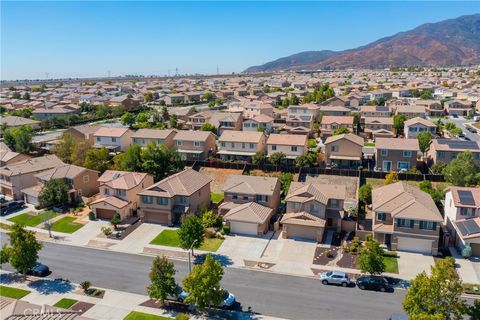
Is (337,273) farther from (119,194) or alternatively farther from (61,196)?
(61,196)

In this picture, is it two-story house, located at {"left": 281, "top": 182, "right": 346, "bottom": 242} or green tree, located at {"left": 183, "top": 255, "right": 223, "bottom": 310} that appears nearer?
green tree, located at {"left": 183, "top": 255, "right": 223, "bottom": 310}

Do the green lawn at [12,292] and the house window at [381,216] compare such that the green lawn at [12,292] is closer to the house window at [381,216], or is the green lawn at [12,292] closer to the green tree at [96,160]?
the green tree at [96,160]

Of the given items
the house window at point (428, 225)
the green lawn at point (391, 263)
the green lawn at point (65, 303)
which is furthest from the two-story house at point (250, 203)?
the green lawn at point (65, 303)

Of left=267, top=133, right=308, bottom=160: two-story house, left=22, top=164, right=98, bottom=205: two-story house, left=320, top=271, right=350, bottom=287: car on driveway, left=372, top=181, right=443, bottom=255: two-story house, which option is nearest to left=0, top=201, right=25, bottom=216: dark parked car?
left=22, top=164, right=98, bottom=205: two-story house

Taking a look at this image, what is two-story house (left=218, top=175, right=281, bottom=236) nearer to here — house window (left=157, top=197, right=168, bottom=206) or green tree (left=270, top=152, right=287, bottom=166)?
house window (left=157, top=197, right=168, bottom=206)

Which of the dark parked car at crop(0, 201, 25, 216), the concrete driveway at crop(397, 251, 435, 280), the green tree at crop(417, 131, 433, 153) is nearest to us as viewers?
the concrete driveway at crop(397, 251, 435, 280)

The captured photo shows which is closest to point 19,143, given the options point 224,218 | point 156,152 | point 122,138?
point 122,138
